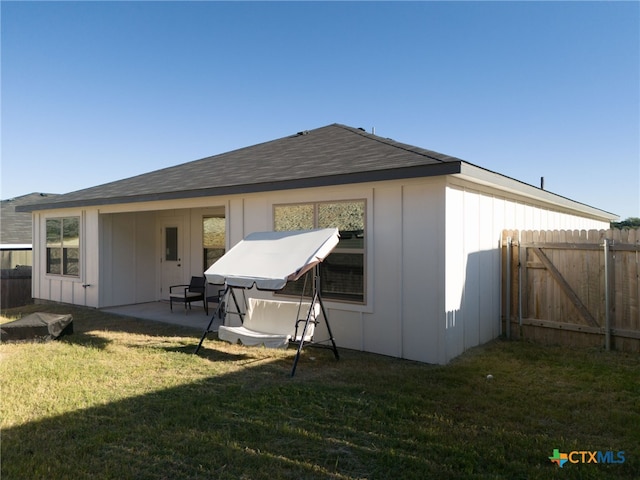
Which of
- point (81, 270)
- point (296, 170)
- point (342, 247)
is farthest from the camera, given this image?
point (81, 270)

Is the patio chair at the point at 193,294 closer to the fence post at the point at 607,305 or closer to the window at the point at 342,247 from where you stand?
the window at the point at 342,247

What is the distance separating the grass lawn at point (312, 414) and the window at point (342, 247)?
986 millimetres

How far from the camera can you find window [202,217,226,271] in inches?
425

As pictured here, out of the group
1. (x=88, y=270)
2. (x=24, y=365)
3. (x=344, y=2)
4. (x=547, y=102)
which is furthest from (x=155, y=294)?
(x=547, y=102)

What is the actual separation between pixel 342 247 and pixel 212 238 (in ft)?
17.3

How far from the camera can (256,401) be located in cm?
430

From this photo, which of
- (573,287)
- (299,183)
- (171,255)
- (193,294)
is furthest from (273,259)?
(171,255)

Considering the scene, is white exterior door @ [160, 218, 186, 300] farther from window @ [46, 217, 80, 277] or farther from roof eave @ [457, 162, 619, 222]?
roof eave @ [457, 162, 619, 222]

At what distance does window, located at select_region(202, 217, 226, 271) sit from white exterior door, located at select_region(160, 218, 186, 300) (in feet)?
2.98

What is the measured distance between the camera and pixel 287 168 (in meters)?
7.98

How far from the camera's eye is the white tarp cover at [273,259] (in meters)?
5.39

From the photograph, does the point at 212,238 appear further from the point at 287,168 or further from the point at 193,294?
the point at 287,168

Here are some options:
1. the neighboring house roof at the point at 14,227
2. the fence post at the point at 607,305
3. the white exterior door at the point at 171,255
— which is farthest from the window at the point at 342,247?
the neighboring house roof at the point at 14,227

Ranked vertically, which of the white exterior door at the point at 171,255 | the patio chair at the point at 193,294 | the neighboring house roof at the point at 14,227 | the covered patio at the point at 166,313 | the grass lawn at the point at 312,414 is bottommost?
the grass lawn at the point at 312,414
